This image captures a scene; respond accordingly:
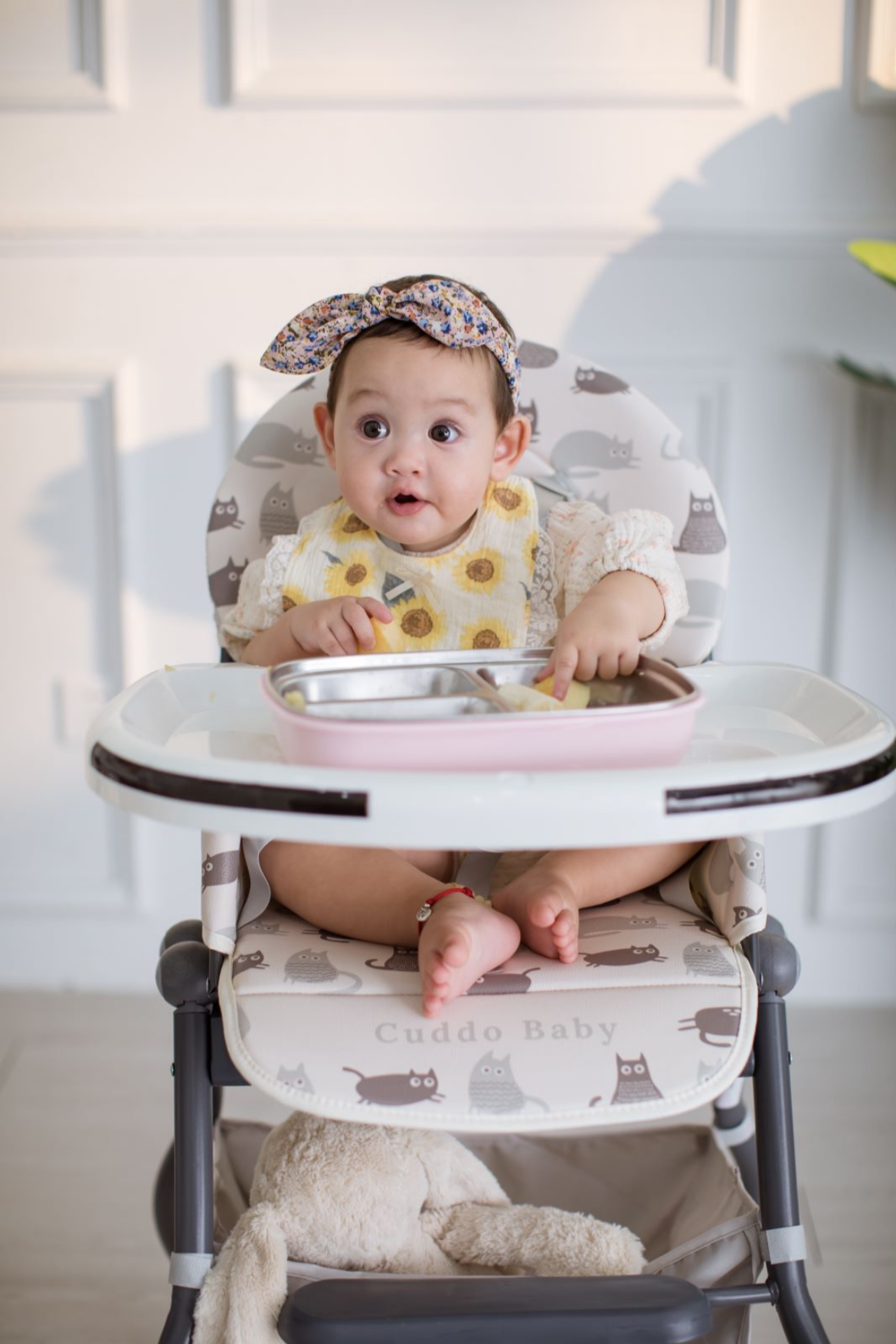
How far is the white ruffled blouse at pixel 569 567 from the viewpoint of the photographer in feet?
3.26

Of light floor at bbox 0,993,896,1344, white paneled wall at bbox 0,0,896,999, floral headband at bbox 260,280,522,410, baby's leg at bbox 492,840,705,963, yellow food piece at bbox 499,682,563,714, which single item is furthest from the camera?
white paneled wall at bbox 0,0,896,999

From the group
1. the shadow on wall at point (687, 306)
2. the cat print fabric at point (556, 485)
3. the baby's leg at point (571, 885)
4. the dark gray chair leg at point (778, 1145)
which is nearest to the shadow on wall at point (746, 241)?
A: the shadow on wall at point (687, 306)

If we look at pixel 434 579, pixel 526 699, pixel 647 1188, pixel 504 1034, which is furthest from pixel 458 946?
pixel 647 1188

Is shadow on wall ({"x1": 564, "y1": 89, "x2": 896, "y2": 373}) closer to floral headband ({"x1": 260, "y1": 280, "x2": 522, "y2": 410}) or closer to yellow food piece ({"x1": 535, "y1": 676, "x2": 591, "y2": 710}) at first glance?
floral headband ({"x1": 260, "y1": 280, "x2": 522, "y2": 410})

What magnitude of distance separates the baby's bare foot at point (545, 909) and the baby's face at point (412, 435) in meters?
0.30

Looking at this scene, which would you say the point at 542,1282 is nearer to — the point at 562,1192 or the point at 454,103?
the point at 562,1192

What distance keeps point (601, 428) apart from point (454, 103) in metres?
0.71

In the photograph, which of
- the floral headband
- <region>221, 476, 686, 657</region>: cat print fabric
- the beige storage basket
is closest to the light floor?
A: the beige storage basket

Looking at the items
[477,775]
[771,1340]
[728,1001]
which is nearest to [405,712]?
[477,775]

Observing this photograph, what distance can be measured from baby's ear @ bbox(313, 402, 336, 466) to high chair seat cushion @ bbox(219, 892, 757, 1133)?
44 centimetres

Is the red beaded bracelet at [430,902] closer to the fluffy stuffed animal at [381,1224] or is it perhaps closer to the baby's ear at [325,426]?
the fluffy stuffed animal at [381,1224]

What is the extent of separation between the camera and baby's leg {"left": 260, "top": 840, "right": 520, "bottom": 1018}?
0.86 metres

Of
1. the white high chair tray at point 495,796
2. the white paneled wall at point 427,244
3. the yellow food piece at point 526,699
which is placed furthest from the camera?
the white paneled wall at point 427,244

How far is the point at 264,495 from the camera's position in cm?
115
